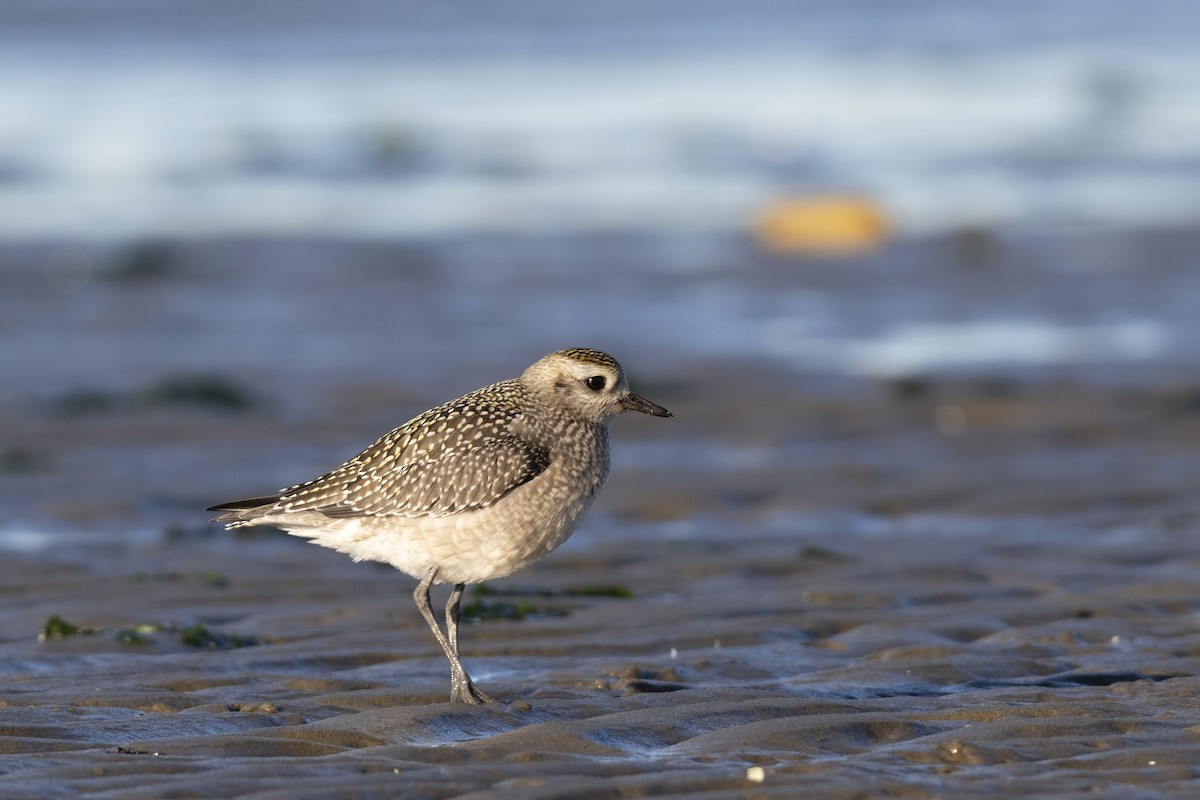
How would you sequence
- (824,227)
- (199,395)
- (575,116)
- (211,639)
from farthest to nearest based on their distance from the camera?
1. (575,116)
2. (824,227)
3. (199,395)
4. (211,639)

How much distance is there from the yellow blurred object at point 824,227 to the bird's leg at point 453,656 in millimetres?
11853

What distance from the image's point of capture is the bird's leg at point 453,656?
6.57 m

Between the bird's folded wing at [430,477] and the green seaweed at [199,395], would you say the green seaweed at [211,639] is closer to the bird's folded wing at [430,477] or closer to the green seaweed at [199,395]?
the bird's folded wing at [430,477]

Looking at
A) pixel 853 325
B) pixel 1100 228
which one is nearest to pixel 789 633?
pixel 853 325

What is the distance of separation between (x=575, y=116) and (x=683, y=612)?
20.7m

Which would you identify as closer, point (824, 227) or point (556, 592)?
point (556, 592)

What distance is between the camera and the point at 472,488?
23.0 feet

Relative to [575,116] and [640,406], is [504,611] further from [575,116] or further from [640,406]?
[575,116]

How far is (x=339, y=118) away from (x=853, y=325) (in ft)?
48.3

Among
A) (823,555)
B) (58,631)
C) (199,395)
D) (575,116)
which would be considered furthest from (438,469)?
(575,116)

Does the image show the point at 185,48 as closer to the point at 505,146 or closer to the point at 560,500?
the point at 505,146

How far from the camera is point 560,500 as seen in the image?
705 cm

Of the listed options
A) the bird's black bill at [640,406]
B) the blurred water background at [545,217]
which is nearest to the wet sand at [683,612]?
the blurred water background at [545,217]

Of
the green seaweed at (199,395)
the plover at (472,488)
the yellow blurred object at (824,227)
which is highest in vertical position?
the yellow blurred object at (824,227)
